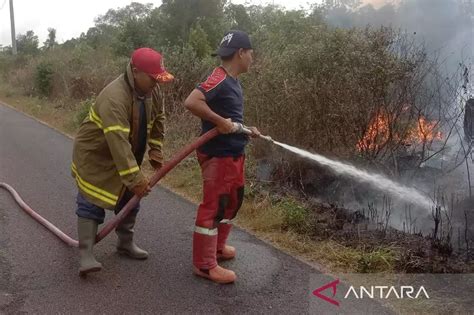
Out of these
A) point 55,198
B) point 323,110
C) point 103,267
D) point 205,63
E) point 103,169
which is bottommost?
point 103,267

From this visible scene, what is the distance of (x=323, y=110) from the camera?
20.2ft

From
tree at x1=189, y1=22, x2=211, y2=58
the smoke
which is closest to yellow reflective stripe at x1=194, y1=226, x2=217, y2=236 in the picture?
the smoke

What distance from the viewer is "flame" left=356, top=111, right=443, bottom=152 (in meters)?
5.99

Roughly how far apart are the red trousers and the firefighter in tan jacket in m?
0.48

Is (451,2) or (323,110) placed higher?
(451,2)

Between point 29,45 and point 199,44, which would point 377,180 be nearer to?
point 199,44

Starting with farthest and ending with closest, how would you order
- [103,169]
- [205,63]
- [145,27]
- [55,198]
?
[145,27]
[205,63]
[55,198]
[103,169]

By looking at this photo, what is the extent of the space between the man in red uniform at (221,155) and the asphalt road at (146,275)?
0.24 metres

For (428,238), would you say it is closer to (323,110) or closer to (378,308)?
(378,308)

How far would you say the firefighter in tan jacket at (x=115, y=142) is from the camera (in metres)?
3.45

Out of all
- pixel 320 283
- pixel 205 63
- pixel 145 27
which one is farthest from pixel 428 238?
pixel 145 27

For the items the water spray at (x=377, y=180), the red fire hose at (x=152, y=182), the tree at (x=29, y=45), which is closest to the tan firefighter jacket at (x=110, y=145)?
the red fire hose at (x=152, y=182)

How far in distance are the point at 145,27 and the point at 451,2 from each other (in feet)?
50.2

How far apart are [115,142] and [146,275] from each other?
1118mm
